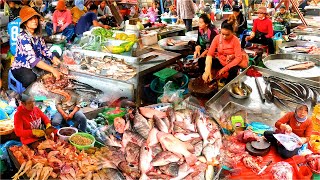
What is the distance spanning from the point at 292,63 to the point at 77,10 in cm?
289

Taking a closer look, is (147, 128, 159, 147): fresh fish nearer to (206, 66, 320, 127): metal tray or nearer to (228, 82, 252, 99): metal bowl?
(206, 66, 320, 127): metal tray

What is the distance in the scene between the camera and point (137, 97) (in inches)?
97.3

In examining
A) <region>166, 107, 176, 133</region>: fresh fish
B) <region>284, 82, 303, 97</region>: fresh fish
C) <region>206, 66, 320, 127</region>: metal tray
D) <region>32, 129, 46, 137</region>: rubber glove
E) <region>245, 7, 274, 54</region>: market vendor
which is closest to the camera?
<region>166, 107, 176, 133</region>: fresh fish

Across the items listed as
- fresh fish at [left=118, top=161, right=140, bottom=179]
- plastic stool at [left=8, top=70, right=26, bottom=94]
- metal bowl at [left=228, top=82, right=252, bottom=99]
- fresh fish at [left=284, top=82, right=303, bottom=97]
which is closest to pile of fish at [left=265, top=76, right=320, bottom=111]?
fresh fish at [left=284, top=82, right=303, bottom=97]

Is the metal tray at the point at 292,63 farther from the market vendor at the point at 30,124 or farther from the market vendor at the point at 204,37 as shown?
the market vendor at the point at 30,124

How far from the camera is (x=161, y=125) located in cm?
228

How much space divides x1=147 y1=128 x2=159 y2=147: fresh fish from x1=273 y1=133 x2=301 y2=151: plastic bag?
1.14 m

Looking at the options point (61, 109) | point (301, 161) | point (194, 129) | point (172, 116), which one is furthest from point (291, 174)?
point (61, 109)

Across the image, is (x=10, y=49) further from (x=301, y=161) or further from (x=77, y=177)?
(x=301, y=161)

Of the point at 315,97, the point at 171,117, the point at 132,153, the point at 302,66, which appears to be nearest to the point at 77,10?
the point at 171,117

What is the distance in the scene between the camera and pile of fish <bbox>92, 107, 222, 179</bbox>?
6.94 feet

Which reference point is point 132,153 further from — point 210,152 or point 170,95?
point 170,95

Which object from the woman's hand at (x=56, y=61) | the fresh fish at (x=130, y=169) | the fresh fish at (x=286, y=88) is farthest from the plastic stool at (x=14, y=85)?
the fresh fish at (x=286, y=88)

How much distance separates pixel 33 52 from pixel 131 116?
0.81 m
